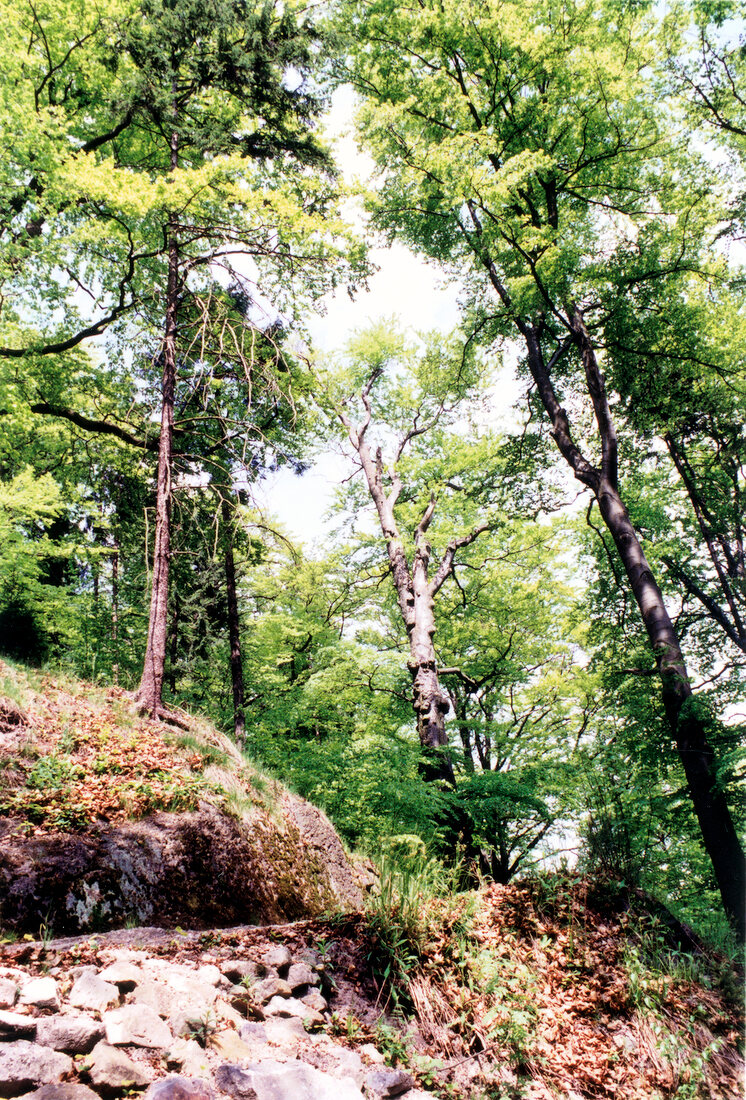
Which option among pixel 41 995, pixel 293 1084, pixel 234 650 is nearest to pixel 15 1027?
pixel 41 995

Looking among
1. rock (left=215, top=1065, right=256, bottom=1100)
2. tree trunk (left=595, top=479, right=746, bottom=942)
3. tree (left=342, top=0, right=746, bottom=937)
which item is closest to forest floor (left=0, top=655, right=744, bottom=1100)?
rock (left=215, top=1065, right=256, bottom=1100)

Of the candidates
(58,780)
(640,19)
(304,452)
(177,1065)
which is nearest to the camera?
(177,1065)

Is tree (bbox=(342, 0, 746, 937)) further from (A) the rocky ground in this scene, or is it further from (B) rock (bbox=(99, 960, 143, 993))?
(B) rock (bbox=(99, 960, 143, 993))

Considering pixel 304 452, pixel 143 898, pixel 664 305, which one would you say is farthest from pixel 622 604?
pixel 143 898

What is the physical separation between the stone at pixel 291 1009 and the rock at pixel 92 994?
3.17 feet

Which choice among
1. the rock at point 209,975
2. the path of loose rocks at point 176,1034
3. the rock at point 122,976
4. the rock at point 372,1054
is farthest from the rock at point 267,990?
the rock at point 122,976

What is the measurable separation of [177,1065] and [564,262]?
32.7 feet

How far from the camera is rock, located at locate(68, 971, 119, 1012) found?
2.27m

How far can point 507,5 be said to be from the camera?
26.2ft

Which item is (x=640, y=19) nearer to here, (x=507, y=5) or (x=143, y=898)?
(x=507, y=5)

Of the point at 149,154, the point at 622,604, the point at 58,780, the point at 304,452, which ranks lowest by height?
the point at 58,780

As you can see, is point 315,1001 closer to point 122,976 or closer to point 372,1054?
point 372,1054

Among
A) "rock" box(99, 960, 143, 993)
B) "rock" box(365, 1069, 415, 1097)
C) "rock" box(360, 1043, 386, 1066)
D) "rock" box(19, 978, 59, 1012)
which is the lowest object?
"rock" box(360, 1043, 386, 1066)

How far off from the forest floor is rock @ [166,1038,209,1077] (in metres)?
0.11
